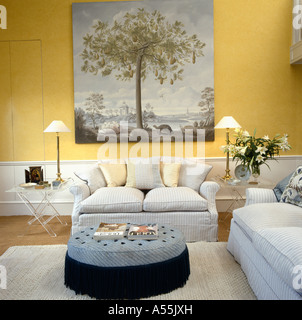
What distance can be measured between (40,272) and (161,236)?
1186 millimetres

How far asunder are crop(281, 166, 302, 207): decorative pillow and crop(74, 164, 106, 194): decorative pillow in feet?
7.24

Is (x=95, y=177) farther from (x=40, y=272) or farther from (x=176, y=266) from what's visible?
(x=176, y=266)

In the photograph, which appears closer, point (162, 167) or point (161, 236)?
point (161, 236)

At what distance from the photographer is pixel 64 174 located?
4883mm

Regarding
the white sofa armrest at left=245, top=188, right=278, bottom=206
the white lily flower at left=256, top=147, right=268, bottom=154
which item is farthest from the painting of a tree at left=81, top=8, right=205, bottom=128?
the white sofa armrest at left=245, top=188, right=278, bottom=206

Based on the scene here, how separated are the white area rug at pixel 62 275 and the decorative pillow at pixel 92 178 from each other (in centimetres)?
85

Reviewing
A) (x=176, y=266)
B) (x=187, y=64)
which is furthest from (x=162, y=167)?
(x=176, y=266)

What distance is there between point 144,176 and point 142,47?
1984mm

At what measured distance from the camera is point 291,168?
477 cm

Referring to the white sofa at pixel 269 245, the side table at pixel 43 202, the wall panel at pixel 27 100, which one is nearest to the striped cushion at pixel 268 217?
the white sofa at pixel 269 245

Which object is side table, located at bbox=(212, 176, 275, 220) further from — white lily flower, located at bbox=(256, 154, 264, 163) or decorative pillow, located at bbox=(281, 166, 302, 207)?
decorative pillow, located at bbox=(281, 166, 302, 207)

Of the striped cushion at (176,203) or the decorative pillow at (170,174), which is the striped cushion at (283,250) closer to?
the striped cushion at (176,203)

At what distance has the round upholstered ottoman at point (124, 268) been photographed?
2.37m

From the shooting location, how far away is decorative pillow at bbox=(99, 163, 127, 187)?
416cm
